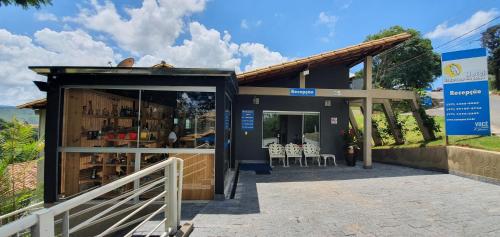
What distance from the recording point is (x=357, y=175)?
8.38 meters

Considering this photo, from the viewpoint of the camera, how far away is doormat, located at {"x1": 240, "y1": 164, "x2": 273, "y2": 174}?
29.3 ft

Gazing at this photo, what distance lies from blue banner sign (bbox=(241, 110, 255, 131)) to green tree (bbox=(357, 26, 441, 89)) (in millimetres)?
21916

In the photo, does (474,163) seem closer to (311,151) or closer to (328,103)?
(311,151)

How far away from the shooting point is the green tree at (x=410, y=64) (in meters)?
28.2

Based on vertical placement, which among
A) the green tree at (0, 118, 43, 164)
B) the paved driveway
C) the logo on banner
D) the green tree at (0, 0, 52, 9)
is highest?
the logo on banner

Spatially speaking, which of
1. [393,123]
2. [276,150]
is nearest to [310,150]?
[276,150]

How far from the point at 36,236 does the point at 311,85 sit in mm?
10237

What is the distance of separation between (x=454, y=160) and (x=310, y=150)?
4.33 m

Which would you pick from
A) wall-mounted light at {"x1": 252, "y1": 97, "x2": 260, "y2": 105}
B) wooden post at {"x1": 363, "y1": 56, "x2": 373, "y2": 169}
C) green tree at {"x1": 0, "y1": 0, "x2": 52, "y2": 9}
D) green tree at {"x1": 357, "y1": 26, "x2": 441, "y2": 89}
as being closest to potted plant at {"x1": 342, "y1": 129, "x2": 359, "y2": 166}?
wooden post at {"x1": 363, "y1": 56, "x2": 373, "y2": 169}

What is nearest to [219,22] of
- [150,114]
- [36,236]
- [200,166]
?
[150,114]

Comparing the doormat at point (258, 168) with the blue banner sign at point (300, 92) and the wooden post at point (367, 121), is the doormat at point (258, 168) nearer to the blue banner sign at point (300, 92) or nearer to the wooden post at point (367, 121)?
the blue banner sign at point (300, 92)

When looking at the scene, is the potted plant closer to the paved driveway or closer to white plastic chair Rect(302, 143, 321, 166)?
white plastic chair Rect(302, 143, 321, 166)

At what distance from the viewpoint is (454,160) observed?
8102 mm

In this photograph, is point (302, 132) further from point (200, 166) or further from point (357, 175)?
point (200, 166)
